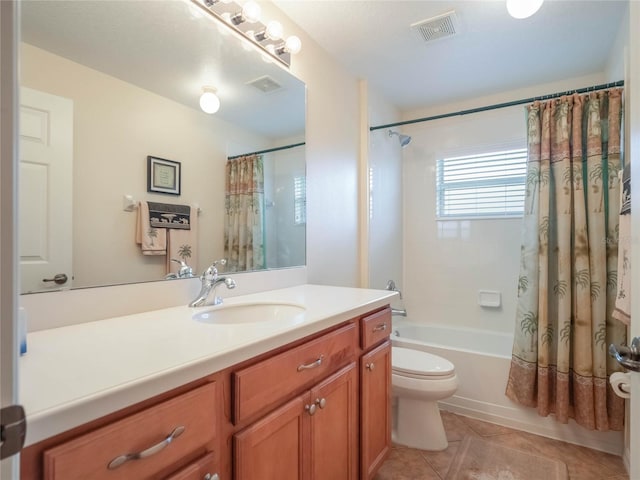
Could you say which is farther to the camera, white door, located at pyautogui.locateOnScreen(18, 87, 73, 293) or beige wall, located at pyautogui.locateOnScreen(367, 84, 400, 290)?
beige wall, located at pyautogui.locateOnScreen(367, 84, 400, 290)

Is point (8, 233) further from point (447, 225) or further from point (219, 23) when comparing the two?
point (447, 225)

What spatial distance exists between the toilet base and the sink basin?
1044 millimetres

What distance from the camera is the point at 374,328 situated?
1425mm

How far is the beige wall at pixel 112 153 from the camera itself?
1002 millimetres

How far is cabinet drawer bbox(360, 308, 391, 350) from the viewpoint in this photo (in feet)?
4.40

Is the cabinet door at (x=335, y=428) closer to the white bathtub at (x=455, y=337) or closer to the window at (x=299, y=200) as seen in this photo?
the window at (x=299, y=200)

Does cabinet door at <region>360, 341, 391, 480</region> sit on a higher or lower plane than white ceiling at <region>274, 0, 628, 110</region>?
lower

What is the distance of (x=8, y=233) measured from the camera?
1.19 ft

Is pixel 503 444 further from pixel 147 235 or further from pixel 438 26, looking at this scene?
pixel 438 26

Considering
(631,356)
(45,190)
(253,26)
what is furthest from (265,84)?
(631,356)

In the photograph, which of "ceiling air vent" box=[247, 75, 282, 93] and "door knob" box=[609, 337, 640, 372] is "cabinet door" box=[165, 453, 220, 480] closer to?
"door knob" box=[609, 337, 640, 372]

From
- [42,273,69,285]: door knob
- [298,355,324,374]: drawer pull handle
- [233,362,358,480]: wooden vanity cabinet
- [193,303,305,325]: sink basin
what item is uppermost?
[42,273,69,285]: door knob

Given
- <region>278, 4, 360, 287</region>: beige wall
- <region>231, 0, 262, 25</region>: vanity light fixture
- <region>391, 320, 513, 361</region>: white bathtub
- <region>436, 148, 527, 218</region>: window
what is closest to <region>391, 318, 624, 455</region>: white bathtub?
<region>391, 320, 513, 361</region>: white bathtub

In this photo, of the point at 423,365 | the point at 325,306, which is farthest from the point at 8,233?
the point at 423,365
